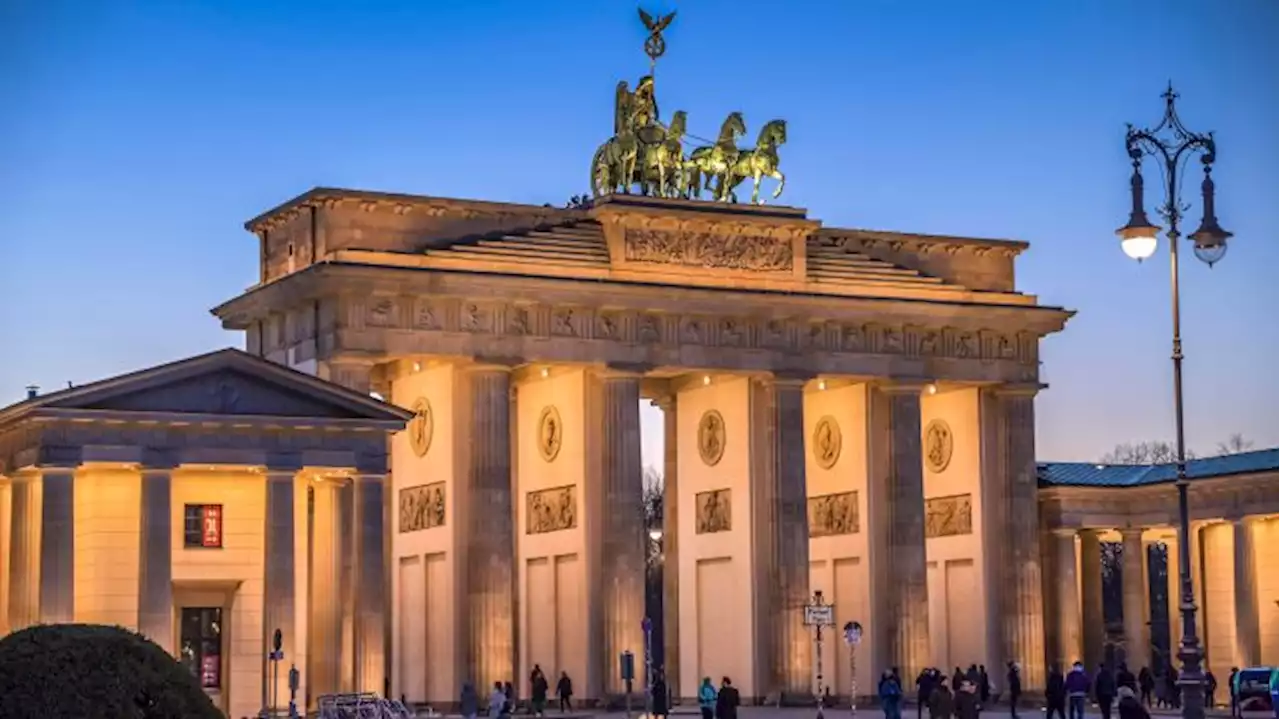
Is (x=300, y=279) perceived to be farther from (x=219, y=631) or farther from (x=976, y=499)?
(x=976, y=499)

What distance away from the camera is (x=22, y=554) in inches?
2494

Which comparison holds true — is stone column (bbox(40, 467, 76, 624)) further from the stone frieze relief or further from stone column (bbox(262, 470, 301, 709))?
the stone frieze relief

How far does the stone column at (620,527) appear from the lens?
261 feet

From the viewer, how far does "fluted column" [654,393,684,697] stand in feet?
287

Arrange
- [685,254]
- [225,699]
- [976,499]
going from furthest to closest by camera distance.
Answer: [976,499] < [685,254] < [225,699]

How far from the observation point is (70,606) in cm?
6209

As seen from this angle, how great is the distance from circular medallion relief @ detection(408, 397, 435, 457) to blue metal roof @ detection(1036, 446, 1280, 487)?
2431cm

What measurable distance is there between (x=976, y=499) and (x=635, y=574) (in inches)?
609

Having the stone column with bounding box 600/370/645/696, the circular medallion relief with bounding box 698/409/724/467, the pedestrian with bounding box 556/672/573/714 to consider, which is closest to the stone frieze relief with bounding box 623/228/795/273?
the stone column with bounding box 600/370/645/696

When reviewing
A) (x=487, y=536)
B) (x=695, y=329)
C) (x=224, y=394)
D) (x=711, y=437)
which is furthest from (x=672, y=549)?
(x=224, y=394)

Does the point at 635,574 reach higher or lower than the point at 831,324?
lower

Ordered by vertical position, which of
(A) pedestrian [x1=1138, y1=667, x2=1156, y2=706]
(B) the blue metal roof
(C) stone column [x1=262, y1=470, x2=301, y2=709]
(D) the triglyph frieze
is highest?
(D) the triglyph frieze

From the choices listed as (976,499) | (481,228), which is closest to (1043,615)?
(976,499)

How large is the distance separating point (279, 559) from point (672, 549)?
1028 inches
